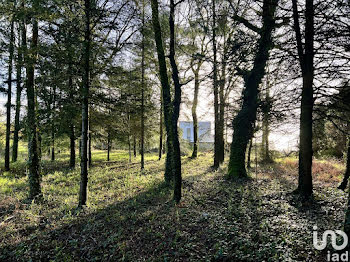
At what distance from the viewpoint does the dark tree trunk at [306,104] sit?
5438 mm

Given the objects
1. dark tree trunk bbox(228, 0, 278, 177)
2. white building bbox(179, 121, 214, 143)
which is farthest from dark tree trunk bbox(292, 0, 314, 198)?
white building bbox(179, 121, 214, 143)

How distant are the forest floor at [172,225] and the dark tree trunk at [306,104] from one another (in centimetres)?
64

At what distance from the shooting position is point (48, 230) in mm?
4840

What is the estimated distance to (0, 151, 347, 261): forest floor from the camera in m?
3.62

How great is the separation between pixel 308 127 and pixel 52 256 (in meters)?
7.33

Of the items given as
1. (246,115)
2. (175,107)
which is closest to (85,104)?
(175,107)

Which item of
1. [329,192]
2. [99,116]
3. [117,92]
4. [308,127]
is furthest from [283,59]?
[99,116]

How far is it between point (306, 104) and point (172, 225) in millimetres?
5216

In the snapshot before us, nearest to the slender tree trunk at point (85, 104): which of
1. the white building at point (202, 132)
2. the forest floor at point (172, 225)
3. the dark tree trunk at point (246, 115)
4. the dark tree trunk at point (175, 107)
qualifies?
the forest floor at point (172, 225)

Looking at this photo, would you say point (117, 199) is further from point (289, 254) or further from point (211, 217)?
point (289, 254)

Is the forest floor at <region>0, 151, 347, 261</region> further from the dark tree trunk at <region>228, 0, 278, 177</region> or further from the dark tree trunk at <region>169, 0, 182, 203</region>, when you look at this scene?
the dark tree trunk at <region>228, 0, 278, 177</region>

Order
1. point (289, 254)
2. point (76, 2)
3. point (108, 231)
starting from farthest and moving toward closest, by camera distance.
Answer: point (76, 2), point (108, 231), point (289, 254)

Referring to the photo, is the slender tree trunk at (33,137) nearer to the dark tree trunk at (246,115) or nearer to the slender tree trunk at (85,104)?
the slender tree trunk at (85,104)

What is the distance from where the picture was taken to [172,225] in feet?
15.4
